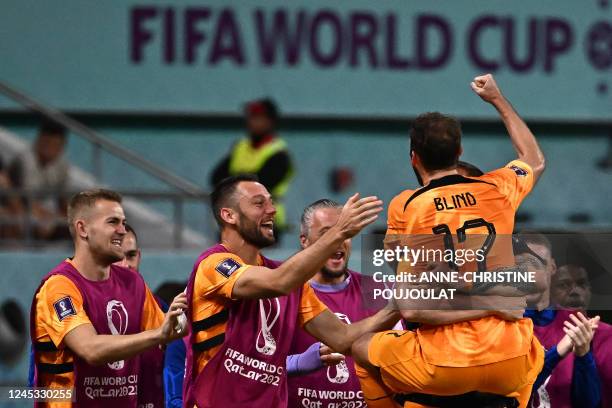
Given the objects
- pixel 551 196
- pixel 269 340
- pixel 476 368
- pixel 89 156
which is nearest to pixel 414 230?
pixel 476 368

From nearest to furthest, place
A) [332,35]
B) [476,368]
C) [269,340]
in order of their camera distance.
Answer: [476,368] < [269,340] < [332,35]

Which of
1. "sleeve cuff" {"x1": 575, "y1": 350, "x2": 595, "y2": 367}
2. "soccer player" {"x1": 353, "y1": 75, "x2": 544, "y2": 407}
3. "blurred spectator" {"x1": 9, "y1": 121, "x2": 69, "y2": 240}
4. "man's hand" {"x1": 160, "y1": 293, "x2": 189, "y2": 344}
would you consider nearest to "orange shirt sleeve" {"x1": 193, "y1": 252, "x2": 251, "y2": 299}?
"man's hand" {"x1": 160, "y1": 293, "x2": 189, "y2": 344}

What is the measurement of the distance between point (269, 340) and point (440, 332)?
39.4 inches

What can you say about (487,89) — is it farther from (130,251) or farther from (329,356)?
(130,251)

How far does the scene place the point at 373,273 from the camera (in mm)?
6945

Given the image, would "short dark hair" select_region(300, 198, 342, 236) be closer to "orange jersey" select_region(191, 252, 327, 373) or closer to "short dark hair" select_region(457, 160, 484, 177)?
"short dark hair" select_region(457, 160, 484, 177)

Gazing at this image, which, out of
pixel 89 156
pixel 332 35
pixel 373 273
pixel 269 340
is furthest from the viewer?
pixel 332 35

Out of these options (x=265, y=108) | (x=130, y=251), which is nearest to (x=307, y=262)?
(x=130, y=251)

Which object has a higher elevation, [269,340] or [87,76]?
[87,76]

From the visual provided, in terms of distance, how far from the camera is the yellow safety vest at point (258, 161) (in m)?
11.8

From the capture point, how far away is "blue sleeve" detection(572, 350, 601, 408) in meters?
6.54

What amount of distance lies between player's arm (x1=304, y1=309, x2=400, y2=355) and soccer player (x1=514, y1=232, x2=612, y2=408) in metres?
0.79

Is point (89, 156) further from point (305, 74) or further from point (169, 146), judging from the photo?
point (305, 74)

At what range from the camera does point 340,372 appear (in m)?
7.01
